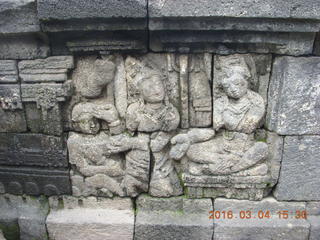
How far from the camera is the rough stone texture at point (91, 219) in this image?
9.61 ft

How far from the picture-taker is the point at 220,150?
2.79m

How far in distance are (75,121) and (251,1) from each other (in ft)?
6.32

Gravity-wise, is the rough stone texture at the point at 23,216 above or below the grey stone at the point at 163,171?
below

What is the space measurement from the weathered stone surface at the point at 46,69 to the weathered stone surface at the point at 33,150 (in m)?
0.59

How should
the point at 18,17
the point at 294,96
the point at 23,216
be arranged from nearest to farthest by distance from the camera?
1. the point at 18,17
2. the point at 294,96
3. the point at 23,216

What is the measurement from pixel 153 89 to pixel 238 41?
33.8 inches

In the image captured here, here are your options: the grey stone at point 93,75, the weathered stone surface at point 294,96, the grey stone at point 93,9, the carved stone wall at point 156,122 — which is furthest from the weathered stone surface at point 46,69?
the weathered stone surface at point 294,96

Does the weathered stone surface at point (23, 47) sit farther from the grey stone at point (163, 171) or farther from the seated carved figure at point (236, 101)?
the seated carved figure at point (236, 101)

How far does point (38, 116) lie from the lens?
2789 mm

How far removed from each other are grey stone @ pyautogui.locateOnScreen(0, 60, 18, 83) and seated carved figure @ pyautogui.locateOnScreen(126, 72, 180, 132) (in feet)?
3.69

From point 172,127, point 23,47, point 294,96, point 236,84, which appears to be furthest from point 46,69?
point 294,96

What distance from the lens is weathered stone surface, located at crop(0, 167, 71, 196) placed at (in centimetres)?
293

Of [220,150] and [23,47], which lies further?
[220,150]

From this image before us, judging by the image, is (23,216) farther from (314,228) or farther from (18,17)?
(314,228)
